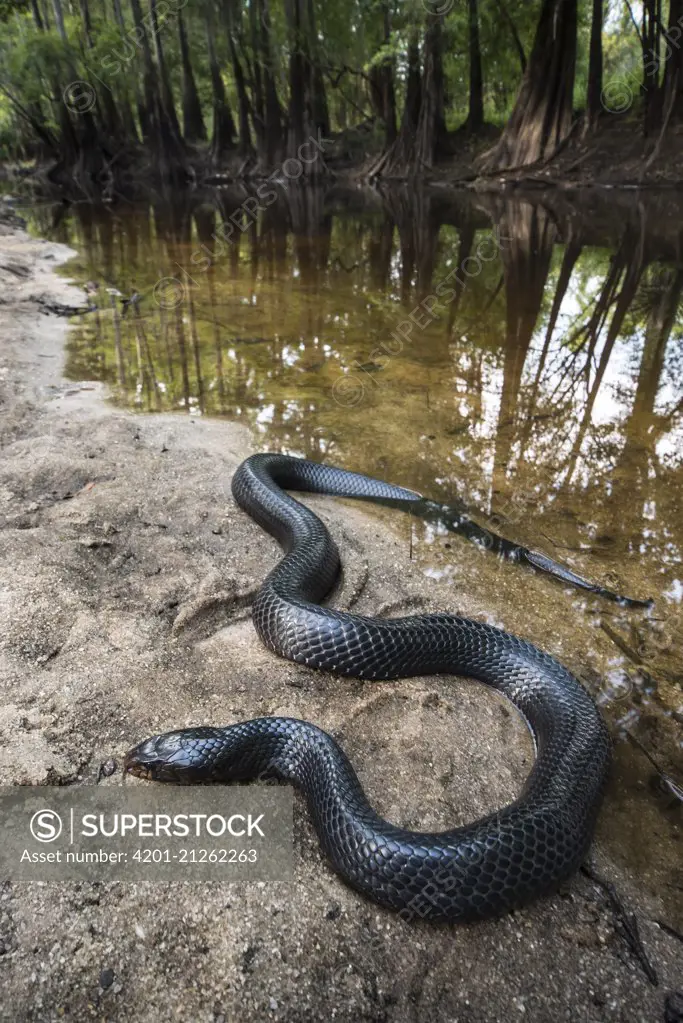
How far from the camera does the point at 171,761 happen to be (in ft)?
8.43

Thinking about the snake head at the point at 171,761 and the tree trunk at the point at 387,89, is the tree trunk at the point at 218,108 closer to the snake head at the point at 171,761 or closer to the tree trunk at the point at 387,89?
the tree trunk at the point at 387,89

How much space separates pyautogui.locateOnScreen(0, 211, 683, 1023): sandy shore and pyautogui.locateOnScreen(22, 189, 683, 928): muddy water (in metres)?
0.46

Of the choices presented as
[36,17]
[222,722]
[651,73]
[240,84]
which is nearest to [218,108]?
[240,84]

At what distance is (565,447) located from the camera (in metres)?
5.80

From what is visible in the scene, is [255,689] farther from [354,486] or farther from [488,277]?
[488,277]

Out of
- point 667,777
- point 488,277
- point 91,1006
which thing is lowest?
point 667,777

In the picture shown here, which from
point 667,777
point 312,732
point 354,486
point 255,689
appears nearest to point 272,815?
point 312,732

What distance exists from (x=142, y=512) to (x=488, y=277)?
953 centimetres

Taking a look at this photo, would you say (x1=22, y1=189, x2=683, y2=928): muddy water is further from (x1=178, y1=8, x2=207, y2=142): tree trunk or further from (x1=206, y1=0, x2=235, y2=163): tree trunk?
(x1=178, y1=8, x2=207, y2=142): tree trunk

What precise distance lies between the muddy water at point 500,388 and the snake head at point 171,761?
5.99 feet

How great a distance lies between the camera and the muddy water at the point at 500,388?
3592 millimetres

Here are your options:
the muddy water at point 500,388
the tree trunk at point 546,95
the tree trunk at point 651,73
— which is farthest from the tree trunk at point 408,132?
the muddy water at point 500,388

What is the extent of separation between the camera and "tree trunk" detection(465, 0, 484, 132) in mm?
26536

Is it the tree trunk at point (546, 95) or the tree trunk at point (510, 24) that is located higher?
the tree trunk at point (510, 24)
